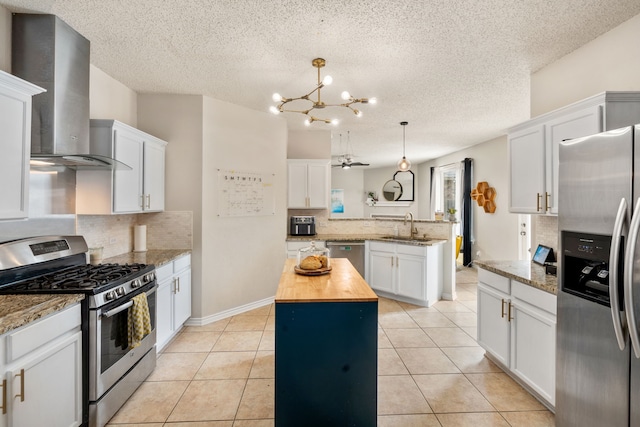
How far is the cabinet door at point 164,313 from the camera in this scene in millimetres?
2787

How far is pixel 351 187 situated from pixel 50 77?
28.6ft

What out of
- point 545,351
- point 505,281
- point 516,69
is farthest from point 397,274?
point 516,69

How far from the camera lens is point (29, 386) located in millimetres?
1471

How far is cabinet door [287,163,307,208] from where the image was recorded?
485 centimetres

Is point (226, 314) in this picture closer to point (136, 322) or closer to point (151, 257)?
point (151, 257)

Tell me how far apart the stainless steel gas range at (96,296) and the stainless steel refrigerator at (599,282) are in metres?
2.68

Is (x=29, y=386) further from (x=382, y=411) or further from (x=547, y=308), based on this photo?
(x=547, y=308)

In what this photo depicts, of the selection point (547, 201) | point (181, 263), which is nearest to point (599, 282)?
point (547, 201)

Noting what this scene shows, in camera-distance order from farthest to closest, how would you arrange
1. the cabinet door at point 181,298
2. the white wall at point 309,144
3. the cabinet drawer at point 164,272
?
the white wall at point 309,144, the cabinet door at point 181,298, the cabinet drawer at point 164,272

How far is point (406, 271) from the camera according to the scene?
4.35m

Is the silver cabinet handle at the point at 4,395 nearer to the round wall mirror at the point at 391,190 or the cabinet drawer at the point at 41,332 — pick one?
the cabinet drawer at the point at 41,332

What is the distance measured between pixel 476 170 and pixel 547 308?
17.0ft

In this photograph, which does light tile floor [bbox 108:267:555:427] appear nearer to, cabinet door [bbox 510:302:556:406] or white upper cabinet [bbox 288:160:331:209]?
cabinet door [bbox 510:302:556:406]

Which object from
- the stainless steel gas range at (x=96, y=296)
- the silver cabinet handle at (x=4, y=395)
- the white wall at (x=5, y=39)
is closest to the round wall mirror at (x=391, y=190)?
the stainless steel gas range at (x=96, y=296)
